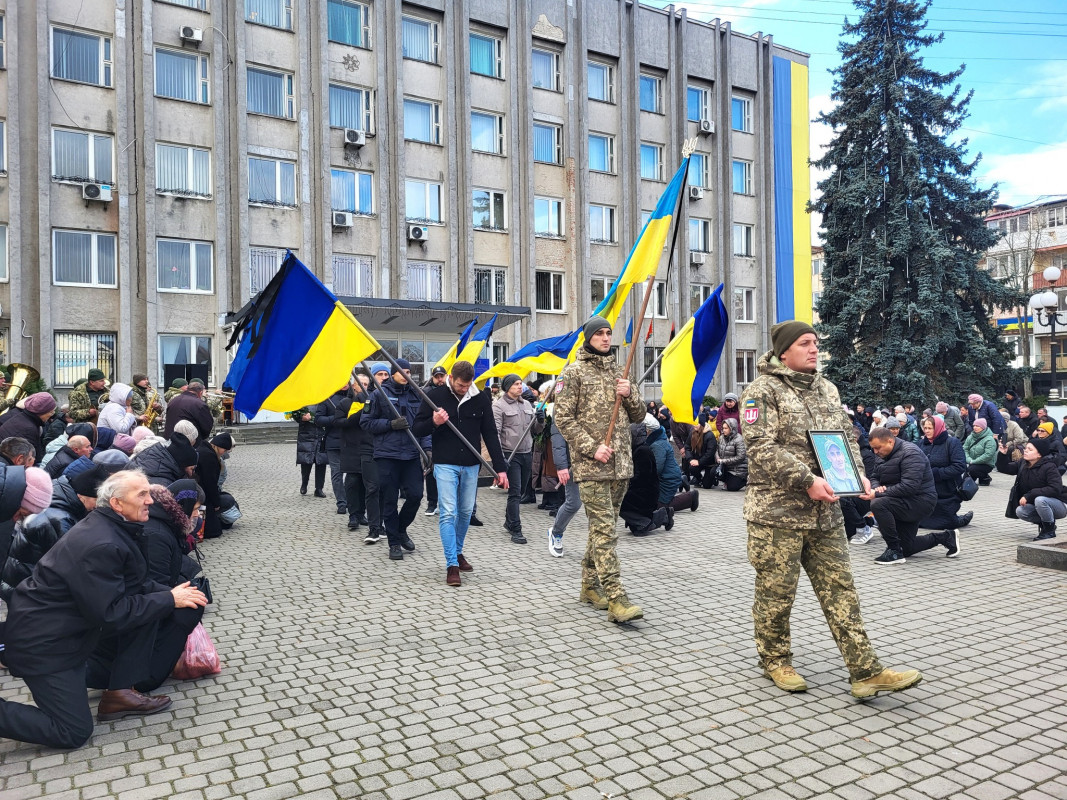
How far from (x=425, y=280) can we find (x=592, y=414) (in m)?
25.5

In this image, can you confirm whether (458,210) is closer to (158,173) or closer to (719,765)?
(158,173)

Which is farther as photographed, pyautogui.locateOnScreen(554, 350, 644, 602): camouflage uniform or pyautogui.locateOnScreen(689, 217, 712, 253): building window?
pyautogui.locateOnScreen(689, 217, 712, 253): building window

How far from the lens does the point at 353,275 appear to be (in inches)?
1176

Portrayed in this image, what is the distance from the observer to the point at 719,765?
3.92 metres

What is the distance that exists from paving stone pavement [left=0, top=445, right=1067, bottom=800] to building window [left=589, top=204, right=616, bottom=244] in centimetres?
2842

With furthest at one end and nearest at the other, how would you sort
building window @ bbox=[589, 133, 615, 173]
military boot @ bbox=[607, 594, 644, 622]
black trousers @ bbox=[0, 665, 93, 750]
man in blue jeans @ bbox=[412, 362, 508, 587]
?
building window @ bbox=[589, 133, 615, 173], man in blue jeans @ bbox=[412, 362, 508, 587], military boot @ bbox=[607, 594, 644, 622], black trousers @ bbox=[0, 665, 93, 750]

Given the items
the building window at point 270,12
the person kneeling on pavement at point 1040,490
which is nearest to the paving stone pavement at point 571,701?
the person kneeling on pavement at point 1040,490

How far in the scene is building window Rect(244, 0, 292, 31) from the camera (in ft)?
93.4

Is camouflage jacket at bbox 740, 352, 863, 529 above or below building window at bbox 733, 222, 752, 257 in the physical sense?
below

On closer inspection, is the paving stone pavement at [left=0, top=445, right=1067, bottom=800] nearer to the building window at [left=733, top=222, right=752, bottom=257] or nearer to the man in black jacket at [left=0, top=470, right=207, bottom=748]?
the man in black jacket at [left=0, top=470, right=207, bottom=748]

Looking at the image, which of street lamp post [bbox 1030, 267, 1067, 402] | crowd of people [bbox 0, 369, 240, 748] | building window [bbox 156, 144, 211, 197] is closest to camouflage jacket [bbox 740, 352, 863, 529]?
crowd of people [bbox 0, 369, 240, 748]

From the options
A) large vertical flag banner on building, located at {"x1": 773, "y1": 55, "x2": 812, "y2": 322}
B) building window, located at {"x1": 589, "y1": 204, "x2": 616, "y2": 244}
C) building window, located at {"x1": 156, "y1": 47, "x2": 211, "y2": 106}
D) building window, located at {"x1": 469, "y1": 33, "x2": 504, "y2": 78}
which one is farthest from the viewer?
large vertical flag banner on building, located at {"x1": 773, "y1": 55, "x2": 812, "y2": 322}

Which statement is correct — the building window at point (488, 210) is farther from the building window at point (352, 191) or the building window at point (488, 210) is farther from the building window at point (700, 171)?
the building window at point (700, 171)

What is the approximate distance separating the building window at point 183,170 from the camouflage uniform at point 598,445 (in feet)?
80.7
